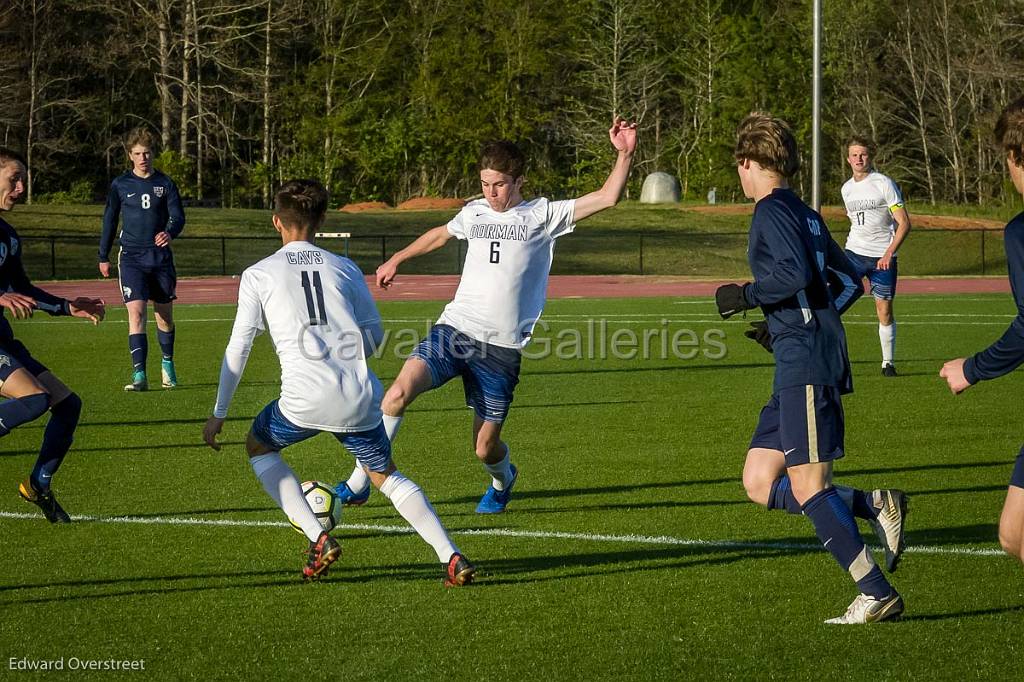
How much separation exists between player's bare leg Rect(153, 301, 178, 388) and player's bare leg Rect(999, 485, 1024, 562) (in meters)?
10.4

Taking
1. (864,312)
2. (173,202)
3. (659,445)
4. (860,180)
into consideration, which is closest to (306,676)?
(659,445)

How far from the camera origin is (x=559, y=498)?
27.5ft

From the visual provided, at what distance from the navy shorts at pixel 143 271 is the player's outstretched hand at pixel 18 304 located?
21.3 feet

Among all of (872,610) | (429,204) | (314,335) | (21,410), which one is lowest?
(872,610)

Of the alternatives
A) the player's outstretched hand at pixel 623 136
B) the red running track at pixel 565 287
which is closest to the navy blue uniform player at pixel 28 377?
the player's outstretched hand at pixel 623 136

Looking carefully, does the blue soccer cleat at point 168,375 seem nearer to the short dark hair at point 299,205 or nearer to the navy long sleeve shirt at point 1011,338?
the short dark hair at point 299,205

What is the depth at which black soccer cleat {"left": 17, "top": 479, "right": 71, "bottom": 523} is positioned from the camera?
7.57 m

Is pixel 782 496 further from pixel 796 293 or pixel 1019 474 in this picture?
pixel 1019 474

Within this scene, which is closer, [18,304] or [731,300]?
[731,300]

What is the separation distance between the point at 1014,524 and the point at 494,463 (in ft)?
11.5

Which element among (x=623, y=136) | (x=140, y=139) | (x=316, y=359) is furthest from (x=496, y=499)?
(x=140, y=139)

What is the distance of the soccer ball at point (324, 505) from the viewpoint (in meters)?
6.92

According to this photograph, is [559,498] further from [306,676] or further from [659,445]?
[306,676]

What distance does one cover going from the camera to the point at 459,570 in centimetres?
605
